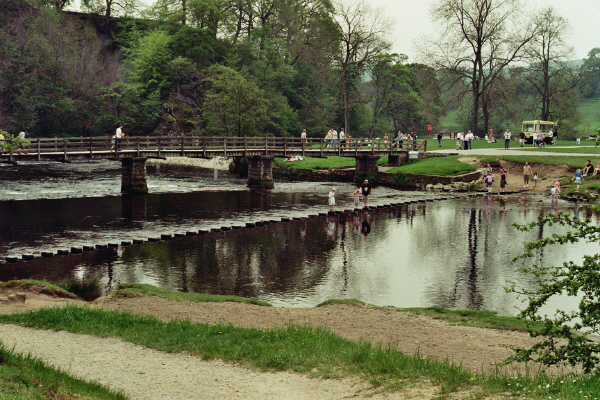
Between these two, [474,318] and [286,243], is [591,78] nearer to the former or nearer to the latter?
[286,243]

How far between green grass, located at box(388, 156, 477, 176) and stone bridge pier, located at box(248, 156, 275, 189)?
39.6ft

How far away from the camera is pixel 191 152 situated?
48281 millimetres

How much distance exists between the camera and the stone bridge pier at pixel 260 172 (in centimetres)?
5091

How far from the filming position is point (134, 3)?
100125mm

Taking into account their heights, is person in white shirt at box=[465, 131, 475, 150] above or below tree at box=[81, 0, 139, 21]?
below

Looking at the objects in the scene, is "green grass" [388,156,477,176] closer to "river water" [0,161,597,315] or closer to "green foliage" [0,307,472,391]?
"river water" [0,161,597,315]

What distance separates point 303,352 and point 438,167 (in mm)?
43063

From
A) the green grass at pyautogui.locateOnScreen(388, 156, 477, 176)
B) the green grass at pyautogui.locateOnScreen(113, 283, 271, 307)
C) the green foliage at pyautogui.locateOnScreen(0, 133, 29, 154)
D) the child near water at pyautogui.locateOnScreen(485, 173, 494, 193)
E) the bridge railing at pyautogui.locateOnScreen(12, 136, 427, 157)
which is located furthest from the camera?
the green grass at pyautogui.locateOnScreen(388, 156, 477, 176)

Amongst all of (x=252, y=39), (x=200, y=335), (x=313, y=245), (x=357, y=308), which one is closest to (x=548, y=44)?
(x=252, y=39)

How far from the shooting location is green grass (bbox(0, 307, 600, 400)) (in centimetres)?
991

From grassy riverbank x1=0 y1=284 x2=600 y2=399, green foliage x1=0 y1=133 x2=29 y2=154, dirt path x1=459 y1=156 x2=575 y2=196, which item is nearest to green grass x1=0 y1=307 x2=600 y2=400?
grassy riverbank x1=0 y1=284 x2=600 y2=399

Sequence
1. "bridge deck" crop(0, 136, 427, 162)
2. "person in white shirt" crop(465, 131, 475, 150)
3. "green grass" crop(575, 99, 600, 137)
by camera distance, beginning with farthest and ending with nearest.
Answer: "green grass" crop(575, 99, 600, 137) < "person in white shirt" crop(465, 131, 475, 150) < "bridge deck" crop(0, 136, 427, 162)

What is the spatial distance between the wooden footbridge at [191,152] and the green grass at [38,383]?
27078 millimetres

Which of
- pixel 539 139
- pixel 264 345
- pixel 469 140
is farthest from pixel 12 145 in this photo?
pixel 539 139
